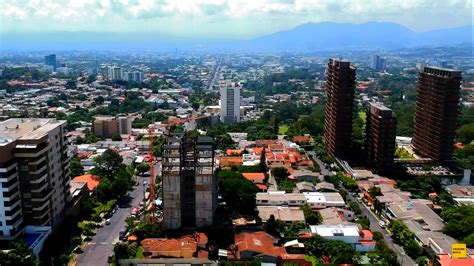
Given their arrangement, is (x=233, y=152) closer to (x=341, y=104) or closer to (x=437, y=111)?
(x=341, y=104)

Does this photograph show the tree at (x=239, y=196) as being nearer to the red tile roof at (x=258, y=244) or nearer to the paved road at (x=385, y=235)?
the red tile roof at (x=258, y=244)

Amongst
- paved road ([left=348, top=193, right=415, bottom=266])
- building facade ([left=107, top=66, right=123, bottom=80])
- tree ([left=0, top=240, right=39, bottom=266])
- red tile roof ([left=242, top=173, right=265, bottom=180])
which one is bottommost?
paved road ([left=348, top=193, right=415, bottom=266])

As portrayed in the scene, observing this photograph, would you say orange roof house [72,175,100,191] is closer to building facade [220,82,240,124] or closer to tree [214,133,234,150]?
tree [214,133,234,150]

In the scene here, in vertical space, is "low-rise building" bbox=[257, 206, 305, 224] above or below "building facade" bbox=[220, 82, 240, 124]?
below

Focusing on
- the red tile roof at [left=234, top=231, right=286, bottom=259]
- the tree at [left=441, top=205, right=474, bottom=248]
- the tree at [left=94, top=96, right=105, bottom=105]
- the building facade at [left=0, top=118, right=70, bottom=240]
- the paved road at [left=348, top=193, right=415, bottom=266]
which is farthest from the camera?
the tree at [left=94, top=96, right=105, bottom=105]

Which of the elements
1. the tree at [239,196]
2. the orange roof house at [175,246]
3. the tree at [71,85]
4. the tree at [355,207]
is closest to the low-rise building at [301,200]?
the tree at [355,207]

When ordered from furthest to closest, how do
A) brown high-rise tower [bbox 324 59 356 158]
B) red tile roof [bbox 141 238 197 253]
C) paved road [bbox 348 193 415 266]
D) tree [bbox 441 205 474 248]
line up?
brown high-rise tower [bbox 324 59 356 158], tree [bbox 441 205 474 248], paved road [bbox 348 193 415 266], red tile roof [bbox 141 238 197 253]

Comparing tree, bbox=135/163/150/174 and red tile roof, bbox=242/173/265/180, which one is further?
tree, bbox=135/163/150/174

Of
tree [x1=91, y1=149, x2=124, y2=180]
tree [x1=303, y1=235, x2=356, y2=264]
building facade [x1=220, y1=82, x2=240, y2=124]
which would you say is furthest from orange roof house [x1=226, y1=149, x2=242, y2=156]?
tree [x1=303, y1=235, x2=356, y2=264]
